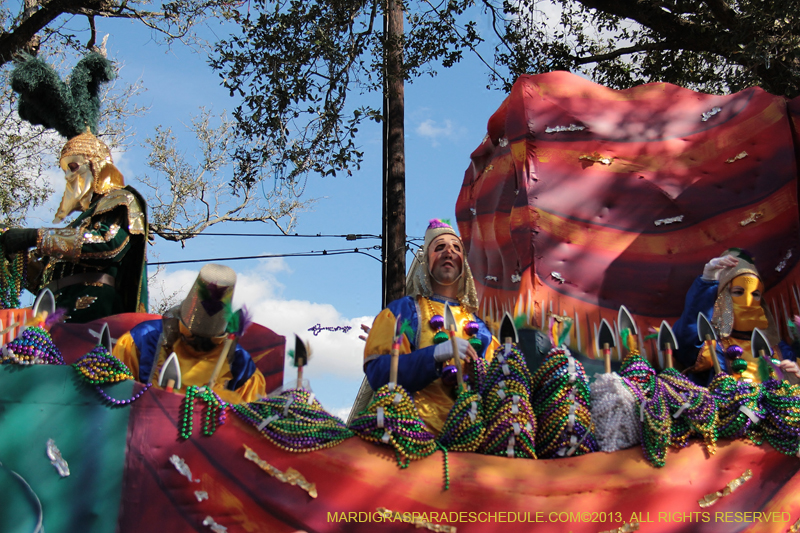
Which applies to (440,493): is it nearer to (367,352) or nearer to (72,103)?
(367,352)

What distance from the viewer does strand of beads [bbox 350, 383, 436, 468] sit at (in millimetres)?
2389

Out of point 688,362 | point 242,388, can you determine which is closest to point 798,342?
point 688,362

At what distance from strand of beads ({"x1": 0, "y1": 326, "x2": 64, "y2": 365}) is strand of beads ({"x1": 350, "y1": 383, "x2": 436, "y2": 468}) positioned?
106cm

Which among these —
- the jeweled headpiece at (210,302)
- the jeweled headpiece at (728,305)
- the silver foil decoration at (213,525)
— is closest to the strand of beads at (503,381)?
the silver foil decoration at (213,525)

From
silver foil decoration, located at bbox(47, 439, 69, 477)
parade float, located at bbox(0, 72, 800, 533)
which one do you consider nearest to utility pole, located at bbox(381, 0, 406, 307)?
parade float, located at bbox(0, 72, 800, 533)

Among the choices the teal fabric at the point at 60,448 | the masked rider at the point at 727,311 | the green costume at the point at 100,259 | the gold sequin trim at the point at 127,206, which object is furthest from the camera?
the masked rider at the point at 727,311

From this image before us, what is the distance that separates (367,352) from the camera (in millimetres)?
3029

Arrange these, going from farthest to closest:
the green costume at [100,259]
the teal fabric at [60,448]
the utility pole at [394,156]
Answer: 1. the utility pole at [394,156]
2. the green costume at [100,259]
3. the teal fabric at [60,448]

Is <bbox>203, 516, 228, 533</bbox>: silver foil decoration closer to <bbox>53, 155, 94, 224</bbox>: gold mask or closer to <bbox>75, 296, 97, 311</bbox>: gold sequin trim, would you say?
<bbox>75, 296, 97, 311</bbox>: gold sequin trim

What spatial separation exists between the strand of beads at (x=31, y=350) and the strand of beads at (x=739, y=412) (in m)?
2.43

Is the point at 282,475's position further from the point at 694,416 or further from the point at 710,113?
the point at 710,113

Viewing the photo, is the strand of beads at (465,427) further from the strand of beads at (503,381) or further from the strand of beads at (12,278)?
the strand of beads at (12,278)

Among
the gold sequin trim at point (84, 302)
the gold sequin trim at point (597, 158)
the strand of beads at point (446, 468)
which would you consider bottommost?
the strand of beads at point (446, 468)

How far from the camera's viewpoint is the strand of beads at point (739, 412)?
2.65m
